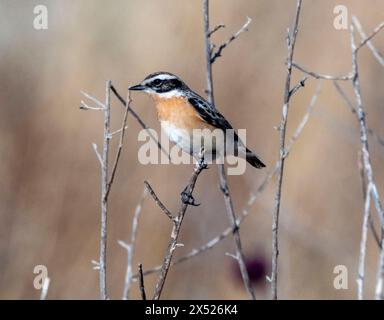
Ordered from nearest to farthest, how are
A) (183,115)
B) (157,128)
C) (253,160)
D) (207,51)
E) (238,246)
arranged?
1. (238,246)
2. (207,51)
3. (183,115)
4. (253,160)
5. (157,128)

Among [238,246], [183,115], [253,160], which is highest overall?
[183,115]

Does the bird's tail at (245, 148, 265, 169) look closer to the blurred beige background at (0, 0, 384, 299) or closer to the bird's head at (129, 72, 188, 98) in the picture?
the bird's head at (129, 72, 188, 98)

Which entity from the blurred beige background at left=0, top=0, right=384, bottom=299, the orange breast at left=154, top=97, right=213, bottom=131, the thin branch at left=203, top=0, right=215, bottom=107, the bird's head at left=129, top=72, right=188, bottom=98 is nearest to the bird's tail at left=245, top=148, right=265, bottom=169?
the orange breast at left=154, top=97, right=213, bottom=131

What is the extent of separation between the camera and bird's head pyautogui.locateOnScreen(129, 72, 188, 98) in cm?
532

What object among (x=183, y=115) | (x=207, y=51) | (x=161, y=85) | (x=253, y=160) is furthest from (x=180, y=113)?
(x=207, y=51)

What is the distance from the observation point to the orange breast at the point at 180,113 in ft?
17.3

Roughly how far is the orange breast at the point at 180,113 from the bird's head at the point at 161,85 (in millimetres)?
45

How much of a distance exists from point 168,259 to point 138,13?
18.9ft

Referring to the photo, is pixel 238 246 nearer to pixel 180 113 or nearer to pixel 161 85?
pixel 180 113

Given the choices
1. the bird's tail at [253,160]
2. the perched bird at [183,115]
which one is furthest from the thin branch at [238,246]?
the bird's tail at [253,160]

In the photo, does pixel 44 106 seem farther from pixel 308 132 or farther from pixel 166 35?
pixel 308 132

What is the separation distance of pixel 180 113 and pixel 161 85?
263mm

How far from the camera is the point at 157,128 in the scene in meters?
7.53
